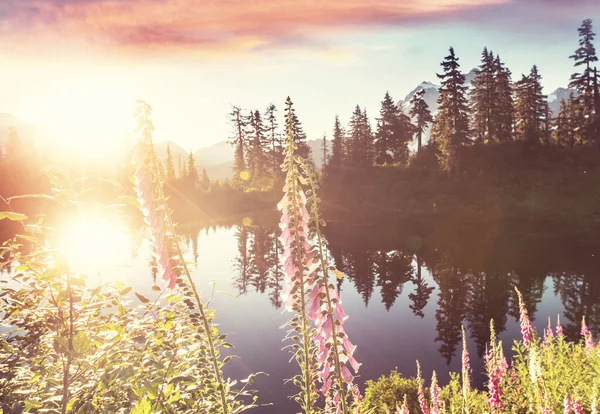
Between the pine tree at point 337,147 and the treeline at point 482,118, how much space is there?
0.39 m

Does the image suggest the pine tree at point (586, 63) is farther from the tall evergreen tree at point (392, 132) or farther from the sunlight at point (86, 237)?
the sunlight at point (86, 237)

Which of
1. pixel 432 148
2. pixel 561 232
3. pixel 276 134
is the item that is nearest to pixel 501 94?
pixel 432 148

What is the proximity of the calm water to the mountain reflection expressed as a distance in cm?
8

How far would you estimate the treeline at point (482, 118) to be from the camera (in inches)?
2014

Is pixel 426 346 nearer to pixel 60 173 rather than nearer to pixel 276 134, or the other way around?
pixel 60 173

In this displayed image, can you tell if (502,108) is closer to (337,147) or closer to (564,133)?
(564,133)

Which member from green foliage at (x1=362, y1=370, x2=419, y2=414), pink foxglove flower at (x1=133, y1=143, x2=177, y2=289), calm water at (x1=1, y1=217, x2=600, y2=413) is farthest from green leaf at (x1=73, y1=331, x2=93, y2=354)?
green foliage at (x1=362, y1=370, x2=419, y2=414)

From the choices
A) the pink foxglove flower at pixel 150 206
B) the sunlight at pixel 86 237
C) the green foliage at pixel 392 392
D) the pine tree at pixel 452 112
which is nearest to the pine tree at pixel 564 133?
the pine tree at pixel 452 112

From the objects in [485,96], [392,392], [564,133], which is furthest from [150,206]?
[564,133]

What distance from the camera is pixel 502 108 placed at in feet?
187

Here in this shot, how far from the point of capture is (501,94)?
58406mm

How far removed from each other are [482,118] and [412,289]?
42.5m

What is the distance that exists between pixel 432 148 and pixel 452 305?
4190cm

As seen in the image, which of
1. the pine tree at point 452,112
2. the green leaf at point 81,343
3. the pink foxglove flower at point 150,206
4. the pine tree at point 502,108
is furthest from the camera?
the pine tree at point 502,108
